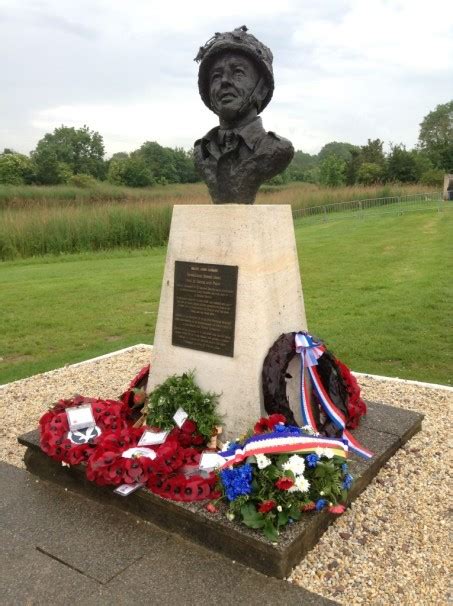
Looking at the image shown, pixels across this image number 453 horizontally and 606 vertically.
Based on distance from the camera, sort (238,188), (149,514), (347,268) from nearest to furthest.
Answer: (149,514), (238,188), (347,268)

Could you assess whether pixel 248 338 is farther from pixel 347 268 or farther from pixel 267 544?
pixel 347 268

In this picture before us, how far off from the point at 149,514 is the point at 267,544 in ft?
2.78

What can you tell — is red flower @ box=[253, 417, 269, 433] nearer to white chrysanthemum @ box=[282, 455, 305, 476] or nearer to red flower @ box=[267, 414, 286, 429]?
red flower @ box=[267, 414, 286, 429]

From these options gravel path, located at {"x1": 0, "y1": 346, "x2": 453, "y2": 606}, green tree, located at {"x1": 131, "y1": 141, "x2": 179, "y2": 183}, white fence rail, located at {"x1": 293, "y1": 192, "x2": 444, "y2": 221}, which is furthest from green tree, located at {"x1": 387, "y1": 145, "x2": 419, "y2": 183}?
gravel path, located at {"x1": 0, "y1": 346, "x2": 453, "y2": 606}

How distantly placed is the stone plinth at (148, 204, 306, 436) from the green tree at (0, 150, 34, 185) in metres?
37.0

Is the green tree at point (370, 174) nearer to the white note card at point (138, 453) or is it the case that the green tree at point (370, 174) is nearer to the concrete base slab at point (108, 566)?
the white note card at point (138, 453)

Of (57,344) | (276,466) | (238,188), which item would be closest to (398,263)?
(57,344)

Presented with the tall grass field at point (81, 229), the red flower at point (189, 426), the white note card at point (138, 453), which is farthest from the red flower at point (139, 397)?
the tall grass field at point (81, 229)

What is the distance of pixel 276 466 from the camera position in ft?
9.94

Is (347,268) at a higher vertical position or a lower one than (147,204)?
lower

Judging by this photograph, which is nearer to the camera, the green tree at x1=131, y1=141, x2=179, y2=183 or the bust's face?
the bust's face

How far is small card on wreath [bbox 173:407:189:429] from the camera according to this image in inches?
Result: 146

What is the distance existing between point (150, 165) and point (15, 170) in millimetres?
11656

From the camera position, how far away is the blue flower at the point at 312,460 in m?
3.04
